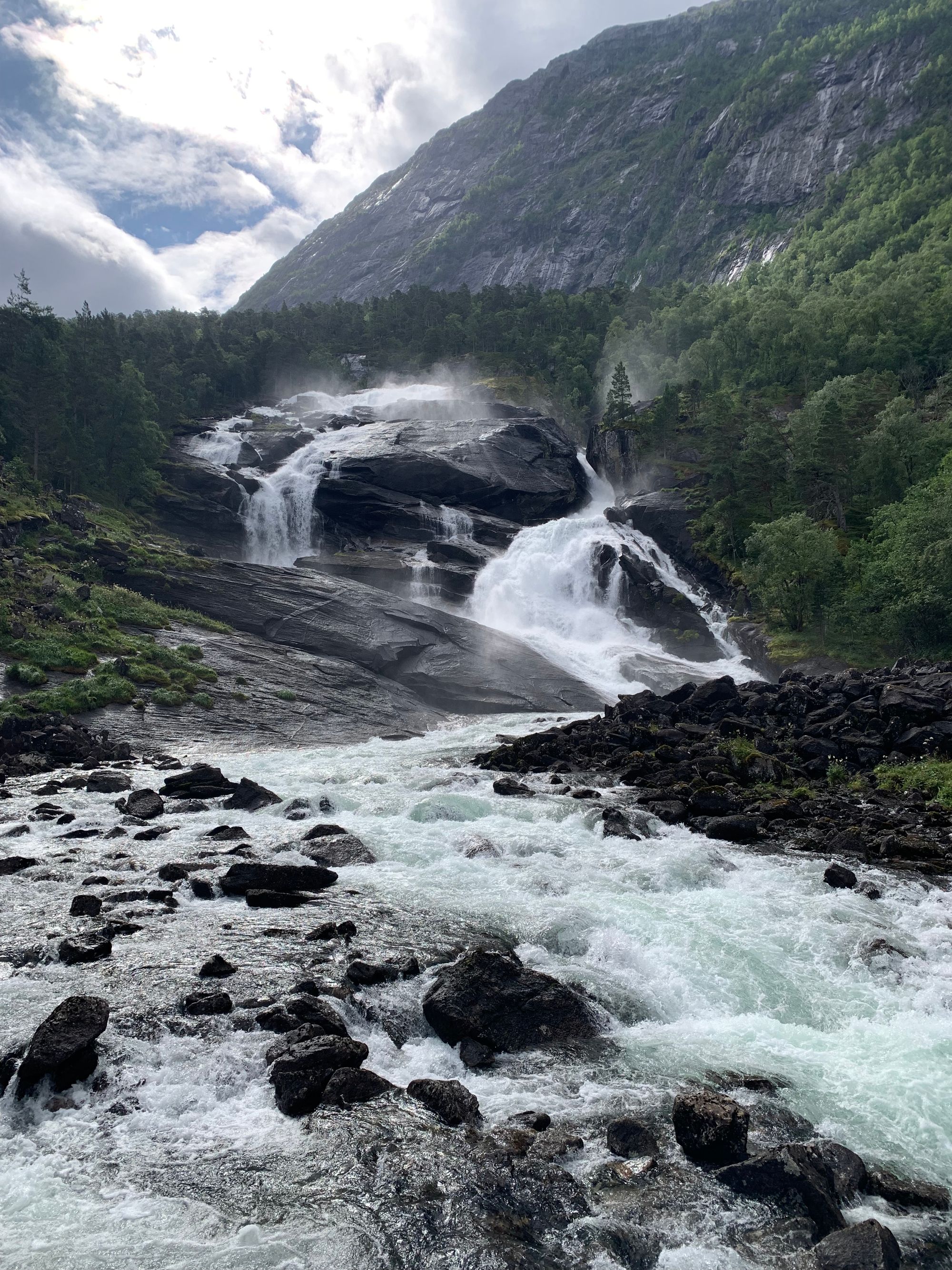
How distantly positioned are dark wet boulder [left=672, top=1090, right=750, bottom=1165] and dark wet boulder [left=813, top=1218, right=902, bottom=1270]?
4.24 feet

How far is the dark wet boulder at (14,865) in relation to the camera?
672 inches

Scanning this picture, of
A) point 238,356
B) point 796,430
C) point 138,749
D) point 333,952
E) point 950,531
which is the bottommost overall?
point 138,749

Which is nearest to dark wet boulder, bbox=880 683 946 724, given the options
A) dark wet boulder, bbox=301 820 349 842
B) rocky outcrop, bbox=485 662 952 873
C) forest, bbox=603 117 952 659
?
rocky outcrop, bbox=485 662 952 873

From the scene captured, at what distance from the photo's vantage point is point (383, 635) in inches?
1960

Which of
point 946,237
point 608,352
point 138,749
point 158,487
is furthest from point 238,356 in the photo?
point 946,237

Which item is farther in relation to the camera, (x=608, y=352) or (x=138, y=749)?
(x=608, y=352)

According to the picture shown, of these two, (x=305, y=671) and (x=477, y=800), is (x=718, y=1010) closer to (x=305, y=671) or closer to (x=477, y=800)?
(x=477, y=800)

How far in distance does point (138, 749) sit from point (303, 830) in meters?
16.5

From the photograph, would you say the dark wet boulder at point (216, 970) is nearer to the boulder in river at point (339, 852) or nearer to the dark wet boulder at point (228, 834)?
the boulder in river at point (339, 852)

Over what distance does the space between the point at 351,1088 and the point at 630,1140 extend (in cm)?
341

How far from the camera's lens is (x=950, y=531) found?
47.0 metres

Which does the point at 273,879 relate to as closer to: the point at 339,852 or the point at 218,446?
the point at 339,852

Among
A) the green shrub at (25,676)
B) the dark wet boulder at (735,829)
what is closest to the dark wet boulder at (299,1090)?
the dark wet boulder at (735,829)

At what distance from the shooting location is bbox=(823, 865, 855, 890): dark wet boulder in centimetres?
1647
